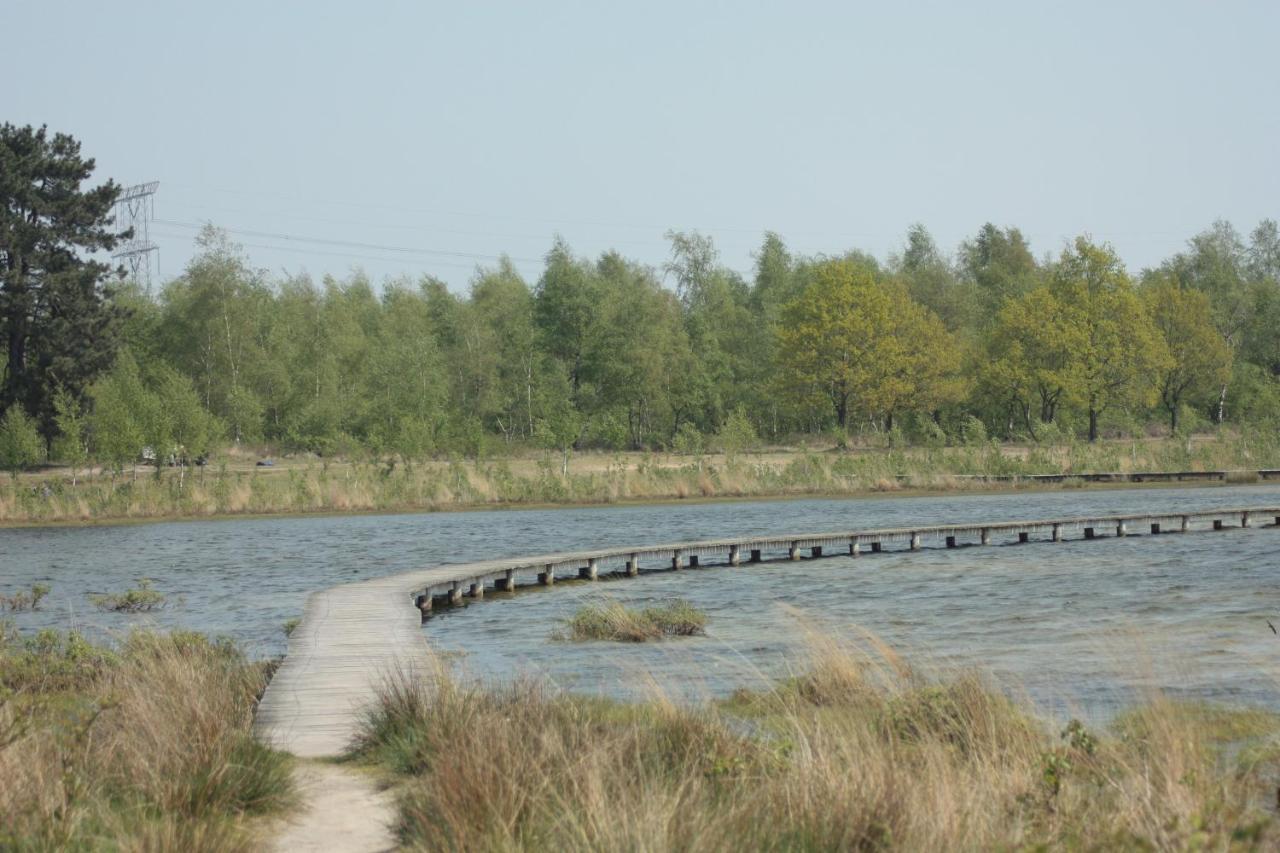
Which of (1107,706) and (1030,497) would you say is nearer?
(1107,706)

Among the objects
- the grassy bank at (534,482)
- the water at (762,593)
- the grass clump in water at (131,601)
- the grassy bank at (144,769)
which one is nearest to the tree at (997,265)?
the grassy bank at (534,482)

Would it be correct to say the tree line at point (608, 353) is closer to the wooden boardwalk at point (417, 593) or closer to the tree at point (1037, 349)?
the tree at point (1037, 349)

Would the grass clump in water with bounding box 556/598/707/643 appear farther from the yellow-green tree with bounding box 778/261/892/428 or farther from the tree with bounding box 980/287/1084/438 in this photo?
the tree with bounding box 980/287/1084/438

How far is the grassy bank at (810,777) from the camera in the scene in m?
6.77

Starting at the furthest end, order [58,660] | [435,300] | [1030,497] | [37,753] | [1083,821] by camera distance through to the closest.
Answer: [435,300]
[1030,497]
[58,660]
[37,753]
[1083,821]

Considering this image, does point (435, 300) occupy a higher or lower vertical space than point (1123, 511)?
higher

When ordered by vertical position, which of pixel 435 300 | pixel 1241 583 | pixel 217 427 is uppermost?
pixel 435 300

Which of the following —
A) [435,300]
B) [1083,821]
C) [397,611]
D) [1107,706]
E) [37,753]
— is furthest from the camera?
[435,300]

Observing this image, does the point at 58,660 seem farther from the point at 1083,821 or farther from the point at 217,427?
the point at 217,427

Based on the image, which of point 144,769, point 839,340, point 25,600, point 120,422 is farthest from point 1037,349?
point 144,769

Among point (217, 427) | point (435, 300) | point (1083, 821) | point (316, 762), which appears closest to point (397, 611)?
point (316, 762)

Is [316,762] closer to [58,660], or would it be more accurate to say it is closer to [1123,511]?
[58,660]

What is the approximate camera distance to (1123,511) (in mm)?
41906

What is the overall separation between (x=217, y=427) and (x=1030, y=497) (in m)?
28.1
